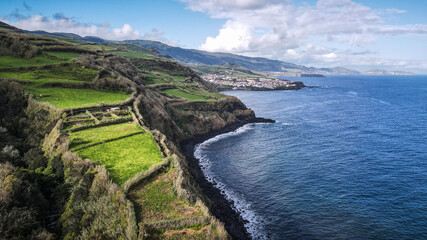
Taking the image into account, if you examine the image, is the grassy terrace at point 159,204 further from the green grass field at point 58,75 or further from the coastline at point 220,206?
the green grass field at point 58,75

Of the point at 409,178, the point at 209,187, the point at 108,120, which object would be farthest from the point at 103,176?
the point at 409,178

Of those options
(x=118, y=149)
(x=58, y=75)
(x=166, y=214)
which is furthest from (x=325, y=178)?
(x=58, y=75)

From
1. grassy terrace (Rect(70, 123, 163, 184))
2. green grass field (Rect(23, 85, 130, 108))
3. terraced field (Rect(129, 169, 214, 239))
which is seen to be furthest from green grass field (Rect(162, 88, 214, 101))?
terraced field (Rect(129, 169, 214, 239))

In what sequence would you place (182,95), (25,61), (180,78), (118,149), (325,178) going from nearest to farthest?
(118,149) → (325,178) → (25,61) → (182,95) → (180,78)

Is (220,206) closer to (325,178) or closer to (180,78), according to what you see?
(325,178)

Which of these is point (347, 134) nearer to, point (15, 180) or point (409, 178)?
point (409, 178)

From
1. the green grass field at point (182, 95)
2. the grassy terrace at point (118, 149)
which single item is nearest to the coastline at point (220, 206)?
the grassy terrace at point (118, 149)
